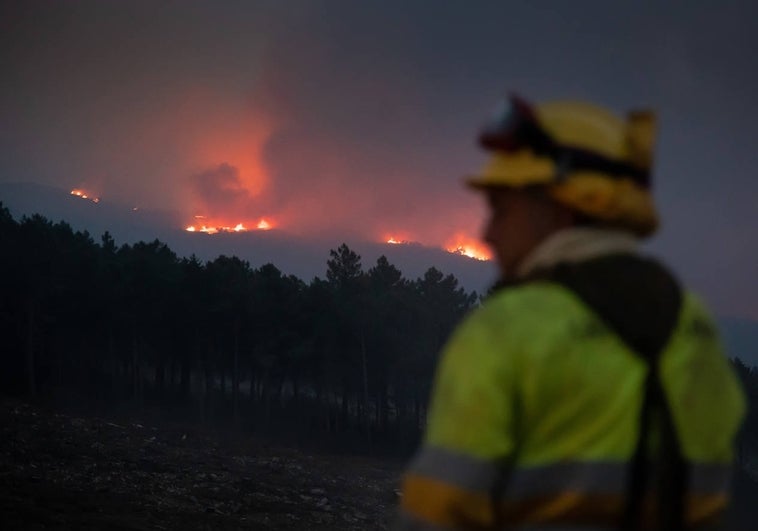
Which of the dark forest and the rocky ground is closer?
the rocky ground

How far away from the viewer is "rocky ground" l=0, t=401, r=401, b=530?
1822cm

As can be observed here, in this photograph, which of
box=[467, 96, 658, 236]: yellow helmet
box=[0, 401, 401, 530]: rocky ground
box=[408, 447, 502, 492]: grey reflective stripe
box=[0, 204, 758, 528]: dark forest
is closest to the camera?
box=[408, 447, 502, 492]: grey reflective stripe

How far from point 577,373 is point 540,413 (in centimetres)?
12

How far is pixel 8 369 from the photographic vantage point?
4906cm

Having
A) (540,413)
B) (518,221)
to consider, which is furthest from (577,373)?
(518,221)

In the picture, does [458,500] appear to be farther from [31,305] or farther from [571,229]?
[31,305]

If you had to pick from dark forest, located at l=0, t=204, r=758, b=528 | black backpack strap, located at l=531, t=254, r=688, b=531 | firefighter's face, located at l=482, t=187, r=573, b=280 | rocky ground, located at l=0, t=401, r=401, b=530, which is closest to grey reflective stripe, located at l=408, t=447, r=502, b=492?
black backpack strap, located at l=531, t=254, r=688, b=531

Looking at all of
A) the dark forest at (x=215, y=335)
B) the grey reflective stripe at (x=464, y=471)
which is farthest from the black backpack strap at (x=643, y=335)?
the dark forest at (x=215, y=335)

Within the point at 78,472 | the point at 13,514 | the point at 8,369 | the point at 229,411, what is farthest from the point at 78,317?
the point at 13,514

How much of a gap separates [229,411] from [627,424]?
58.9m

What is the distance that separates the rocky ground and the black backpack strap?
16.2 metres

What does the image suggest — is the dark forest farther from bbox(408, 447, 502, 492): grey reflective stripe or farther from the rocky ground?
bbox(408, 447, 502, 492): grey reflective stripe

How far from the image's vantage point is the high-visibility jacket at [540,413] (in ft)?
5.45

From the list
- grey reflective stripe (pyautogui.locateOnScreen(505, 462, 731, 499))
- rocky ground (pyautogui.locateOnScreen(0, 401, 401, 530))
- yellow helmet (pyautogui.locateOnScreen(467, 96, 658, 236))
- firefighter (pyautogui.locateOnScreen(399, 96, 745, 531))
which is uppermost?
yellow helmet (pyautogui.locateOnScreen(467, 96, 658, 236))
